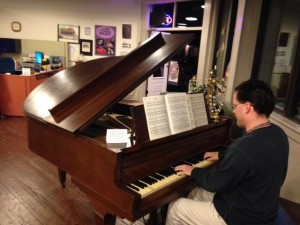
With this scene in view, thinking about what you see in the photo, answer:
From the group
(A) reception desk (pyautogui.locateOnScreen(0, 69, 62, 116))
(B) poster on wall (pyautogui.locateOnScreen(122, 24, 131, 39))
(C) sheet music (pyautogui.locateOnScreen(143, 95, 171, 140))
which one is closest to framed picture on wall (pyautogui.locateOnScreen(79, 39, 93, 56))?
(B) poster on wall (pyautogui.locateOnScreen(122, 24, 131, 39))

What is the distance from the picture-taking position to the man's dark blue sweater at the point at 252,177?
1.32 meters

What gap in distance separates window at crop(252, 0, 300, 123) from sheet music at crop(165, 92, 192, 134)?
1520mm

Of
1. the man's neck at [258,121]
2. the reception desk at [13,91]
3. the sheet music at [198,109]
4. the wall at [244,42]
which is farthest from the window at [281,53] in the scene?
the reception desk at [13,91]

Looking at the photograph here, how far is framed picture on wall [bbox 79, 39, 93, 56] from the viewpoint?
729 centimetres

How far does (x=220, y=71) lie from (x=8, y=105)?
4.33 m

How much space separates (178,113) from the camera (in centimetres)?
184

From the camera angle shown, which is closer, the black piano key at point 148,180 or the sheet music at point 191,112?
the black piano key at point 148,180

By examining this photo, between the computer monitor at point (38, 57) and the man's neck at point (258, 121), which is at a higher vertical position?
the man's neck at point (258, 121)

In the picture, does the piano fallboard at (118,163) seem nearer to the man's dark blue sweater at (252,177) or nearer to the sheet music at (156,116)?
the sheet music at (156,116)

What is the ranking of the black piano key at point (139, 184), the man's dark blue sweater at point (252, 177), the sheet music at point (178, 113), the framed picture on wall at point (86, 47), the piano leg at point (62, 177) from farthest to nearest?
the framed picture on wall at point (86, 47), the piano leg at point (62, 177), the sheet music at point (178, 113), the black piano key at point (139, 184), the man's dark blue sweater at point (252, 177)

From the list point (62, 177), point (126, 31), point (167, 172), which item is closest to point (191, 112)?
point (167, 172)

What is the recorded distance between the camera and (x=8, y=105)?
5.54 metres

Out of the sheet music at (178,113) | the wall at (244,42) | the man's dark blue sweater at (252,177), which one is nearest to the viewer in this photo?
the man's dark blue sweater at (252,177)

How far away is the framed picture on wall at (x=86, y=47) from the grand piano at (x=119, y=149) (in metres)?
5.38
